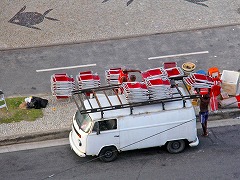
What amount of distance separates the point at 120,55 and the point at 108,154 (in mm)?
6364

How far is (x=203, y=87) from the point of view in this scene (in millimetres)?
20594

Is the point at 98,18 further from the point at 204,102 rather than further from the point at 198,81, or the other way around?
the point at 204,102

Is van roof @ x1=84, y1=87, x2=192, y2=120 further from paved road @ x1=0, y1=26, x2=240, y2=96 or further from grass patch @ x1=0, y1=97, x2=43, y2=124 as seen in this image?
paved road @ x1=0, y1=26, x2=240, y2=96

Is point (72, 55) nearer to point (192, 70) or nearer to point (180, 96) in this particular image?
point (192, 70)

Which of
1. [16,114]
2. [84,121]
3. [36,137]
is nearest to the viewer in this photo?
[84,121]

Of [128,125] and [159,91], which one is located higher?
[159,91]

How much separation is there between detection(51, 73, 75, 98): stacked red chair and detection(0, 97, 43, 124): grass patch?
83cm

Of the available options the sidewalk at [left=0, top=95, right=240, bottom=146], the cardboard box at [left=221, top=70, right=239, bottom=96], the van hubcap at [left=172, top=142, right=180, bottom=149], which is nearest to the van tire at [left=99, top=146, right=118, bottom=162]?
the van hubcap at [left=172, top=142, right=180, bottom=149]

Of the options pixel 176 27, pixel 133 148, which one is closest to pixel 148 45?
pixel 176 27

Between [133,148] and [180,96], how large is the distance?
2.09 m

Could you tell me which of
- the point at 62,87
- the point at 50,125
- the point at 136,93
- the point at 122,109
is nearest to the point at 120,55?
the point at 62,87

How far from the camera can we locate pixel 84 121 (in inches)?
740

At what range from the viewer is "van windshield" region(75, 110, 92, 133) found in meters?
18.5

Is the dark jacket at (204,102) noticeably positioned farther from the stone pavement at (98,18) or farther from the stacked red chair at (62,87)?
the stone pavement at (98,18)
